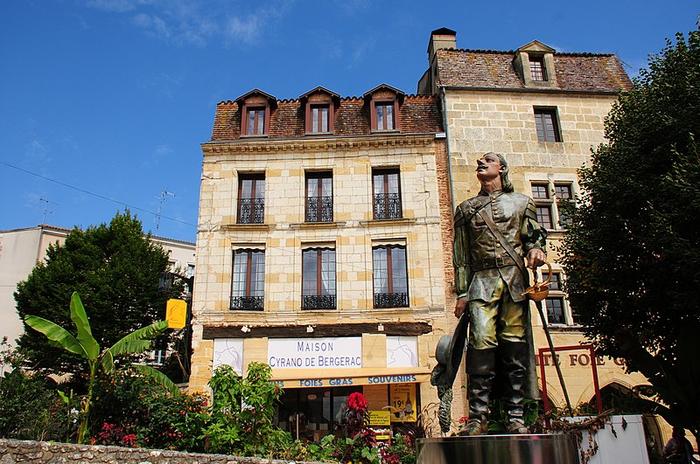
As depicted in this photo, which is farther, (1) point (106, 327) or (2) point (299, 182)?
(1) point (106, 327)

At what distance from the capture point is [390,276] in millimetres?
18859

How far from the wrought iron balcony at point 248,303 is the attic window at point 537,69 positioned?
13682 mm

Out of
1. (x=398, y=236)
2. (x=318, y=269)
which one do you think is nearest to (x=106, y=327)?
(x=318, y=269)

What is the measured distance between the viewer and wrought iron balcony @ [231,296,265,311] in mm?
18609

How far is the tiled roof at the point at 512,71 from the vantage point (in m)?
21.0

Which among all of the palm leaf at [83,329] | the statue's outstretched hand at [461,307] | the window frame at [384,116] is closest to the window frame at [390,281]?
the window frame at [384,116]

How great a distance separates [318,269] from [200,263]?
4.20 metres

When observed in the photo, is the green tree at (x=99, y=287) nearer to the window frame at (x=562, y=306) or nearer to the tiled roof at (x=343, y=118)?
the tiled roof at (x=343, y=118)

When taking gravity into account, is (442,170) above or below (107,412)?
above

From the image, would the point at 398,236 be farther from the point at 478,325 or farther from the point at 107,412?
the point at 478,325

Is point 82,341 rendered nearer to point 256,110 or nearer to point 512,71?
point 256,110

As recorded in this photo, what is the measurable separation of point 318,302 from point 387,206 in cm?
434

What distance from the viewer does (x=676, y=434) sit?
11.1 meters

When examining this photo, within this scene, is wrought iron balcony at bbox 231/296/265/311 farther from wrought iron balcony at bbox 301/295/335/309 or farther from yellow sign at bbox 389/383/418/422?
yellow sign at bbox 389/383/418/422
